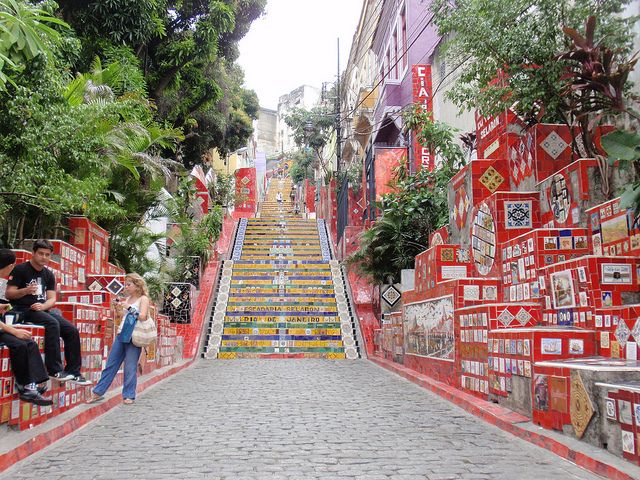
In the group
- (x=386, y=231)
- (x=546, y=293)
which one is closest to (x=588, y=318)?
(x=546, y=293)

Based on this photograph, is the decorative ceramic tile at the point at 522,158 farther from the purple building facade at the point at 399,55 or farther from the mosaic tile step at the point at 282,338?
the purple building facade at the point at 399,55

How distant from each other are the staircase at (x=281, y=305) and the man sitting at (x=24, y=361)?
36.0 ft

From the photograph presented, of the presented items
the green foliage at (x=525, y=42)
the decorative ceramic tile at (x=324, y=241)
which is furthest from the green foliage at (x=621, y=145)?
the decorative ceramic tile at (x=324, y=241)

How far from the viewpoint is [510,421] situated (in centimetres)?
638

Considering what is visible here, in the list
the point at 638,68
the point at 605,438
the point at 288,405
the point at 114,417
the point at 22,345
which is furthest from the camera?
the point at 638,68

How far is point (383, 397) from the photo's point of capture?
9.05 metres

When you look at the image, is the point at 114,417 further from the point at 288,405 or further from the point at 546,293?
the point at 546,293

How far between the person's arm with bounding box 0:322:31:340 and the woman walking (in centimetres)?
220

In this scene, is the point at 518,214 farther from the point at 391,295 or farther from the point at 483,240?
the point at 391,295

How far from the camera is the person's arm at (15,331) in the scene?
227 inches

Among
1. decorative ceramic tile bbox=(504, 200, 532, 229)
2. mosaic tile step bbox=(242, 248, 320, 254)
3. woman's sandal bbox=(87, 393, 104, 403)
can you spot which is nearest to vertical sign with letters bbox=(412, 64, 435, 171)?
mosaic tile step bbox=(242, 248, 320, 254)

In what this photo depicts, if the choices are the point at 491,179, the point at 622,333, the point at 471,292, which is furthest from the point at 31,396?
the point at 491,179

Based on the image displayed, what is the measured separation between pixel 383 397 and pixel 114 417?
11.7ft

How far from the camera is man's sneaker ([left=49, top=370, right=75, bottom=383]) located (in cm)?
Answer: 665
